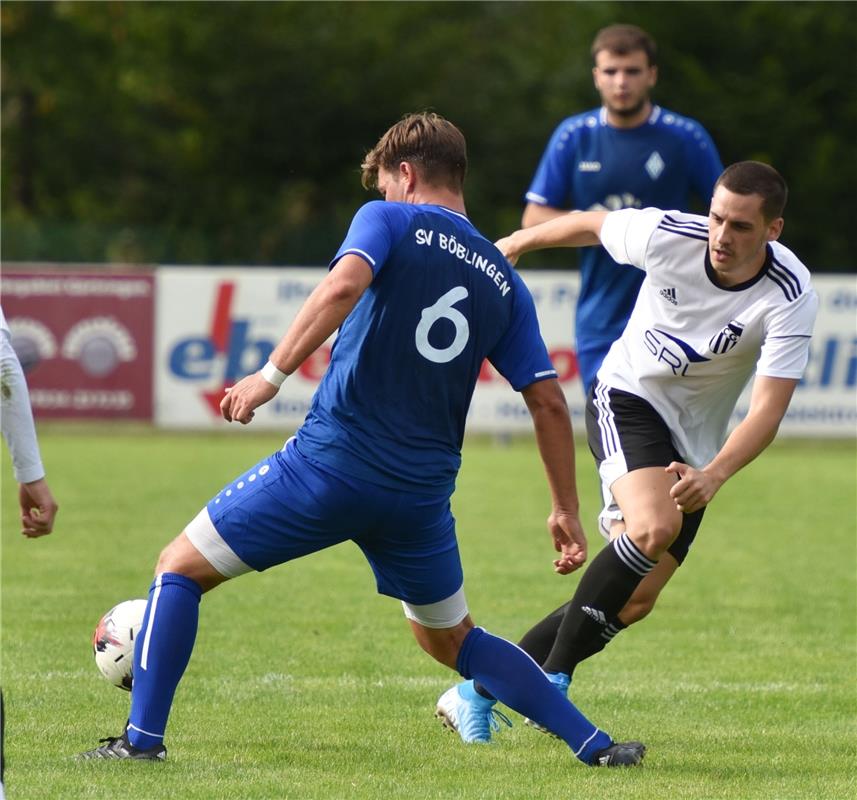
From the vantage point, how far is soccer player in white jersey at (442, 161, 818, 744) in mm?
5633

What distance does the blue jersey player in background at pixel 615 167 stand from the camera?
24.7 ft

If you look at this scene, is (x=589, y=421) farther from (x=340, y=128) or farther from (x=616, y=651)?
(x=340, y=128)

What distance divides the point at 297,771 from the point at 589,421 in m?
1.94

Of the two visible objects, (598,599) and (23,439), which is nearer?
(23,439)

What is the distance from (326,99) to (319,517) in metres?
28.1

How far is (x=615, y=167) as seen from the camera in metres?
7.70

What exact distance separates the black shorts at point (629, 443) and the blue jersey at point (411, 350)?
3.16 ft

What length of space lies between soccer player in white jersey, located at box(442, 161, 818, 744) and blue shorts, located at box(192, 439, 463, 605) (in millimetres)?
792

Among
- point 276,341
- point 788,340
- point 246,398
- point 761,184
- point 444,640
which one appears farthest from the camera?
point 276,341


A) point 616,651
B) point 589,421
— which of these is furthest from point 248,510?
point 616,651

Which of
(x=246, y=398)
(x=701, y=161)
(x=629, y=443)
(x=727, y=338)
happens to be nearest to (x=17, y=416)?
(x=246, y=398)

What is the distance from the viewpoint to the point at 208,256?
24.0m

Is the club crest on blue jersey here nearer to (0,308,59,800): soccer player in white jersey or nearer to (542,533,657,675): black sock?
(542,533,657,675): black sock

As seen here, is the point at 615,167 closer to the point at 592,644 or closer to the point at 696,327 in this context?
the point at 696,327
